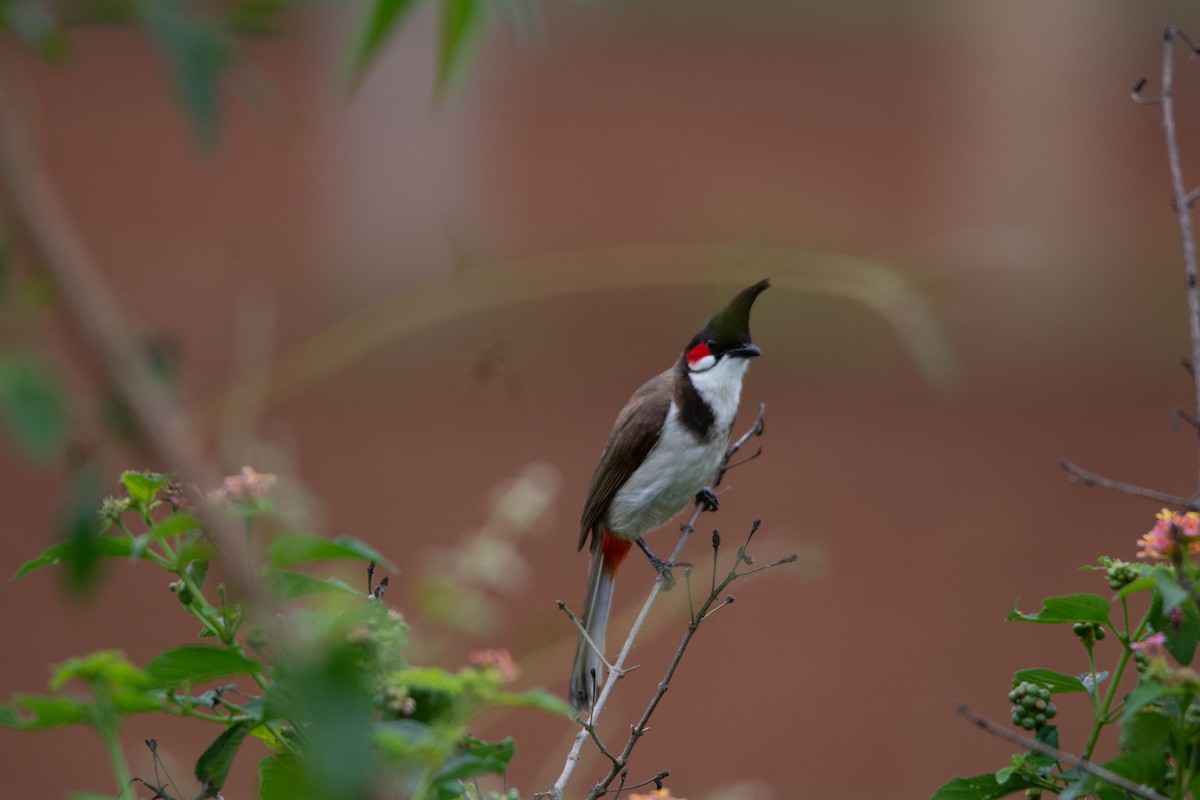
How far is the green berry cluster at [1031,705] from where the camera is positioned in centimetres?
104

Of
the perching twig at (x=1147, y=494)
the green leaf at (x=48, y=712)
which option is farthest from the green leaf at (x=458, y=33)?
the perching twig at (x=1147, y=494)

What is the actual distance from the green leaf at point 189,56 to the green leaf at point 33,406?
0.16 metres

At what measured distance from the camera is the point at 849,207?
23.2ft

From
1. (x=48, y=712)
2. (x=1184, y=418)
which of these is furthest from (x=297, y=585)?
(x=1184, y=418)

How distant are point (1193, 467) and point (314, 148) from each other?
14.7 ft

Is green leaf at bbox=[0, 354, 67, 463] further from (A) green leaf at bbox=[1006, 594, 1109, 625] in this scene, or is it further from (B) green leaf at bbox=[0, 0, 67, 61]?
(A) green leaf at bbox=[1006, 594, 1109, 625]

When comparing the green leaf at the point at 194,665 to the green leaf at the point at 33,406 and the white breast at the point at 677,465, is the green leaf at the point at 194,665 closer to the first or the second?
the green leaf at the point at 33,406

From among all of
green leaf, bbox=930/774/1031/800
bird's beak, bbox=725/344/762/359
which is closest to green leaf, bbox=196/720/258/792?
green leaf, bbox=930/774/1031/800

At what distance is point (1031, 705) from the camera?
1.05 metres

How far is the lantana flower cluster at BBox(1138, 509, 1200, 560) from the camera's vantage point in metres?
0.92

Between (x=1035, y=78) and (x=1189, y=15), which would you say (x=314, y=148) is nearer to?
(x=1035, y=78)

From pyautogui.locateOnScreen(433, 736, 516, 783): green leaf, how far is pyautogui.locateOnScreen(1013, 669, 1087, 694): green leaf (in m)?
0.40

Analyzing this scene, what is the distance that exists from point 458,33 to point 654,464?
5.36 ft

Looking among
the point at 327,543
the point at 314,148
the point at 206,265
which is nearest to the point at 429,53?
the point at 314,148
